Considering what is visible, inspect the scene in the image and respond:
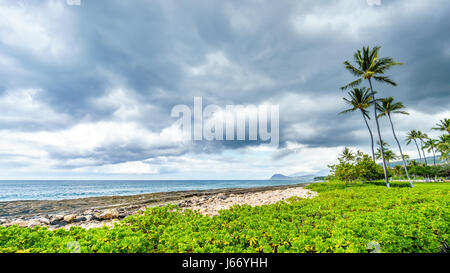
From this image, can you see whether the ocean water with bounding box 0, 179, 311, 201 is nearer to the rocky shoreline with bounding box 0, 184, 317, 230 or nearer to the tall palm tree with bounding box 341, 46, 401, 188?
the rocky shoreline with bounding box 0, 184, 317, 230

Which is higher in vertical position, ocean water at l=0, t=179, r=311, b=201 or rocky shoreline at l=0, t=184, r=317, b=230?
rocky shoreline at l=0, t=184, r=317, b=230

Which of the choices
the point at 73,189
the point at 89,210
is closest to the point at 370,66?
the point at 89,210

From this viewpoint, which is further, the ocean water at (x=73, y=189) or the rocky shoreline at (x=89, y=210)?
the ocean water at (x=73, y=189)

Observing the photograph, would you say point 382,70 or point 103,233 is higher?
point 382,70

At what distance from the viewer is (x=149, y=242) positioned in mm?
4129

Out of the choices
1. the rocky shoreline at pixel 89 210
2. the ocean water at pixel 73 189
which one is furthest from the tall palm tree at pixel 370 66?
the ocean water at pixel 73 189

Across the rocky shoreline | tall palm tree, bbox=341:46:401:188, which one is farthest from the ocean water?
tall palm tree, bbox=341:46:401:188

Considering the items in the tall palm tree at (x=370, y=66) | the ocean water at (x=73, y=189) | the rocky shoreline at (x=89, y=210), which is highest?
the tall palm tree at (x=370, y=66)

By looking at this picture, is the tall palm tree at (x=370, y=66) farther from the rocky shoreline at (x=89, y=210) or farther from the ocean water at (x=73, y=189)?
the ocean water at (x=73, y=189)
